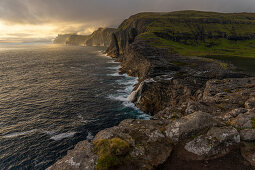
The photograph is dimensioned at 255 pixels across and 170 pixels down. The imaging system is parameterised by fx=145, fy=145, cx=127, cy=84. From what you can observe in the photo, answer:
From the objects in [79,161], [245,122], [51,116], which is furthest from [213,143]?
[51,116]

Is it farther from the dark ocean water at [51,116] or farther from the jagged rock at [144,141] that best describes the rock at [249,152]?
the dark ocean water at [51,116]

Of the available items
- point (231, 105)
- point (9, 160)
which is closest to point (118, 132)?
point (231, 105)

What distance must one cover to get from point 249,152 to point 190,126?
18.1 feet

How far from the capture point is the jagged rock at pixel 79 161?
13.9m

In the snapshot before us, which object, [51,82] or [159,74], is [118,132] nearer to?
[159,74]

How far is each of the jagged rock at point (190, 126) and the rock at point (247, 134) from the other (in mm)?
2643

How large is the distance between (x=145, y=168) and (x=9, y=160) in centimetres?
2890

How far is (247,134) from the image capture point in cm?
1506

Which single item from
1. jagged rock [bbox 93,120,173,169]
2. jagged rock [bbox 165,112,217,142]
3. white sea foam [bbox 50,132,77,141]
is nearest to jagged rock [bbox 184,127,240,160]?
jagged rock [bbox 165,112,217,142]

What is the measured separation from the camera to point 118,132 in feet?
60.1

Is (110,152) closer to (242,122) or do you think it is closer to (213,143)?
(213,143)

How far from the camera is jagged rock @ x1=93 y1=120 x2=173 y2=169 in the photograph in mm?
14773

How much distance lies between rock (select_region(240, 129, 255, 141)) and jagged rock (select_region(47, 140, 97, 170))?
1548 cm

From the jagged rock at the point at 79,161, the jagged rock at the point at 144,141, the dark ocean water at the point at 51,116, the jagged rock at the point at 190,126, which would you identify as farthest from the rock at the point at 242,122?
the dark ocean water at the point at 51,116
